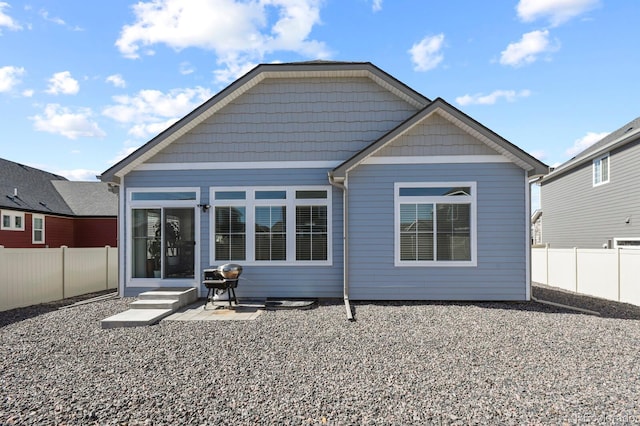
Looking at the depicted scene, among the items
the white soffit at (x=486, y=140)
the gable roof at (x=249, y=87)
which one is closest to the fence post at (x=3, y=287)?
the gable roof at (x=249, y=87)

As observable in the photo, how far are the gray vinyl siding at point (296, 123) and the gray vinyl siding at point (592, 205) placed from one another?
936 centimetres

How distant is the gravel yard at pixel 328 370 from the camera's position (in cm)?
309

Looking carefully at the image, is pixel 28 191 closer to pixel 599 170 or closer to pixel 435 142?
pixel 435 142

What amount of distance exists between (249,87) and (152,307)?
5359 mm

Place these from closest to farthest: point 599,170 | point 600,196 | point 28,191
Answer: point 600,196 < point 599,170 < point 28,191

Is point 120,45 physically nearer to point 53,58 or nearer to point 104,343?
point 53,58

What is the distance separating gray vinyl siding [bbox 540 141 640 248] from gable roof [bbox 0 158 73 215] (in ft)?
75.5

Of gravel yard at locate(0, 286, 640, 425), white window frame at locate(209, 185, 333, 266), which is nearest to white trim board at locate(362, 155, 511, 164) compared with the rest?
white window frame at locate(209, 185, 333, 266)

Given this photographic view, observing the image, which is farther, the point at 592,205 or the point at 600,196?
the point at 592,205

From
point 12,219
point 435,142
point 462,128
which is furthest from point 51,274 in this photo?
point 462,128

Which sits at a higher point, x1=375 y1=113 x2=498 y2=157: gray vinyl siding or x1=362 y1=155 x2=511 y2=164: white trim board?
x1=375 y1=113 x2=498 y2=157: gray vinyl siding

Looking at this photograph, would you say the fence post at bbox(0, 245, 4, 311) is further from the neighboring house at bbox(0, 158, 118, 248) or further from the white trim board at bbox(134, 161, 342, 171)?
Result: the neighboring house at bbox(0, 158, 118, 248)

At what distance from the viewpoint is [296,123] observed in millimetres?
8609

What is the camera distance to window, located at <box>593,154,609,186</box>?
1379 centimetres
